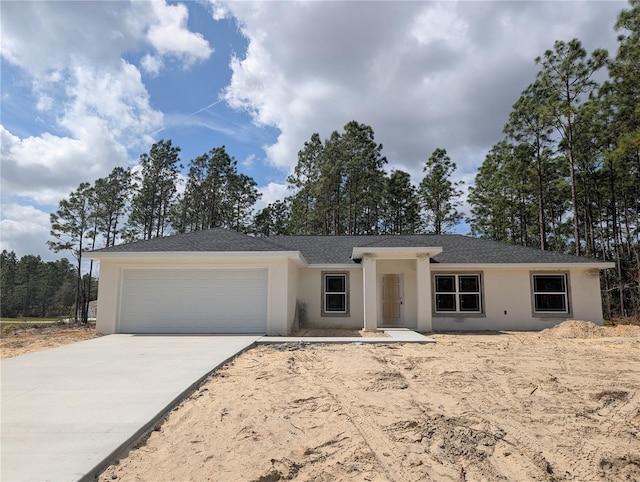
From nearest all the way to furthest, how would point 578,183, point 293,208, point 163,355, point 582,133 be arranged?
point 163,355, point 582,133, point 578,183, point 293,208

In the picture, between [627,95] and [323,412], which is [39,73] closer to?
[323,412]

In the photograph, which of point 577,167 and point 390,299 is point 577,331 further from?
point 577,167

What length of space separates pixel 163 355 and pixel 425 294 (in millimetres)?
8652

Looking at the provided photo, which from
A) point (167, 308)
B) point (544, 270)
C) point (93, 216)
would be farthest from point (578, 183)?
point (93, 216)

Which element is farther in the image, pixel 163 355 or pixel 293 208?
pixel 293 208

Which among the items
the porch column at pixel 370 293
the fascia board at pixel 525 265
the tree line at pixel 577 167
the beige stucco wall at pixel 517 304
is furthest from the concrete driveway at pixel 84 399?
the tree line at pixel 577 167

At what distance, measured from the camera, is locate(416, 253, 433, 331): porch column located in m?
13.2

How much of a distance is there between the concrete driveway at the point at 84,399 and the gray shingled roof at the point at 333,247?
13.6ft

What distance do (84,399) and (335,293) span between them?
10.7 meters

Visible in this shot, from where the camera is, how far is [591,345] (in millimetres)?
9867

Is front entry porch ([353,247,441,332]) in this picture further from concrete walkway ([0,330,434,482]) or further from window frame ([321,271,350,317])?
concrete walkway ([0,330,434,482])

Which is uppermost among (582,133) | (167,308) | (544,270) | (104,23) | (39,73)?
(582,133)

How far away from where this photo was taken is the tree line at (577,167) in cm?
2034

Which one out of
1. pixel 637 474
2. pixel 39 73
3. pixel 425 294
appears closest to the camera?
pixel 637 474
